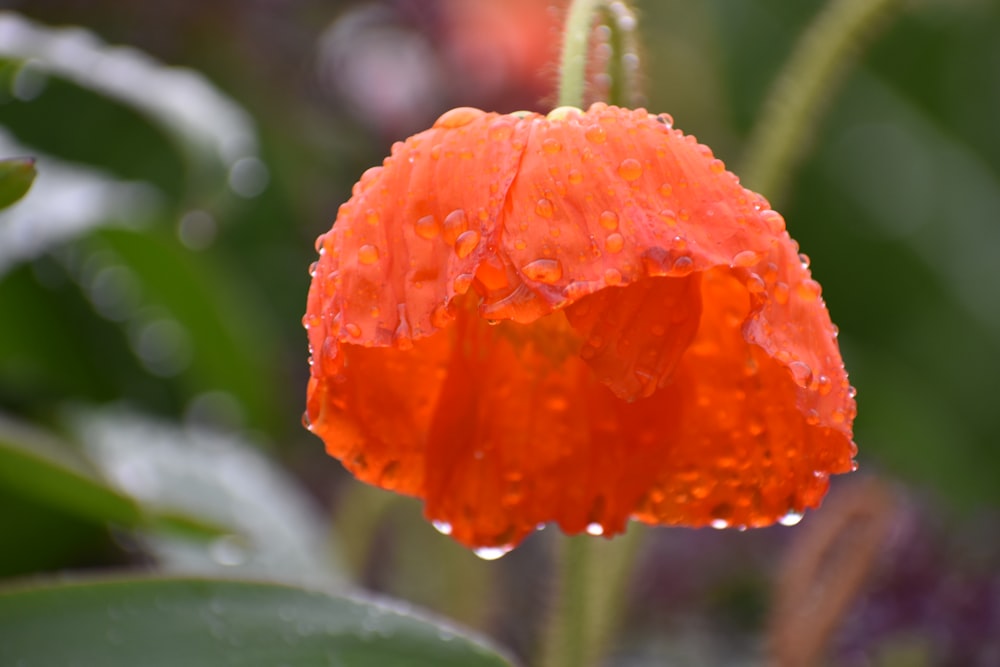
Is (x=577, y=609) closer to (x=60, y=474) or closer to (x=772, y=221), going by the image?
(x=772, y=221)

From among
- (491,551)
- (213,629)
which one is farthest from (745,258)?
(213,629)

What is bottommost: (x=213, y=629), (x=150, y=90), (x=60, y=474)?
(x=213, y=629)

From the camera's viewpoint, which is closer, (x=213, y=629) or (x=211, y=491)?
(x=213, y=629)

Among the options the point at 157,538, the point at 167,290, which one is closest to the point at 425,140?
the point at 157,538

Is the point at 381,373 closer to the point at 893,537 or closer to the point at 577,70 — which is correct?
the point at 577,70

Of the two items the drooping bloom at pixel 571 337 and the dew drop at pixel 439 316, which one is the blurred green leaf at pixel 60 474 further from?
the dew drop at pixel 439 316

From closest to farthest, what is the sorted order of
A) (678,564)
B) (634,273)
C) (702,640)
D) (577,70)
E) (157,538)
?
(634,273) < (577,70) < (157,538) < (702,640) < (678,564)

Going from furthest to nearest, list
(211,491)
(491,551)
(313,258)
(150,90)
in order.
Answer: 1. (313,258)
2. (211,491)
3. (150,90)
4. (491,551)

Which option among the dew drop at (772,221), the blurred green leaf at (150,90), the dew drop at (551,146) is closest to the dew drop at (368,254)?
the dew drop at (551,146)
